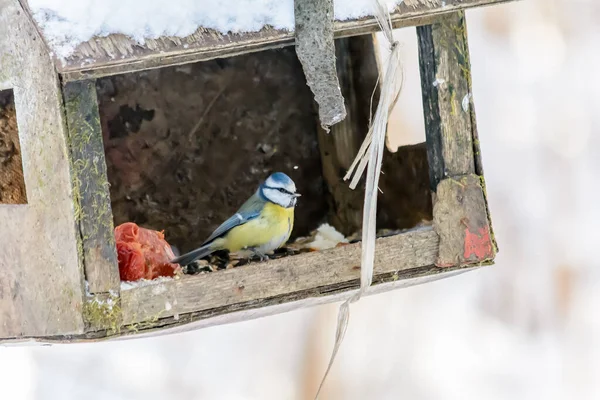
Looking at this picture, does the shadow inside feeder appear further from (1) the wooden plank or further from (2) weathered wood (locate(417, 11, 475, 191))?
(1) the wooden plank

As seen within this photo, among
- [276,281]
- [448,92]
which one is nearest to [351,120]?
[448,92]

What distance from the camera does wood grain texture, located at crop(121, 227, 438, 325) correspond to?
2080 millimetres

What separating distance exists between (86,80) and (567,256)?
2.76 meters

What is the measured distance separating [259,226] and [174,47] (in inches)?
30.6

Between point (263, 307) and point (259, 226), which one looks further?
point (259, 226)

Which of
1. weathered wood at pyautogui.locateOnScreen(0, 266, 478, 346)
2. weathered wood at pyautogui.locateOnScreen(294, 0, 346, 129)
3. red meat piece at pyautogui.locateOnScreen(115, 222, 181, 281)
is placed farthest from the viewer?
red meat piece at pyautogui.locateOnScreen(115, 222, 181, 281)

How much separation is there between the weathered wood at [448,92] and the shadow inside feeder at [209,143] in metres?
0.69

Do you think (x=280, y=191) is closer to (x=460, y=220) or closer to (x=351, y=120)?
(x=351, y=120)

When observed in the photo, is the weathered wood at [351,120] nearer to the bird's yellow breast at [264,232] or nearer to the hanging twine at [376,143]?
the bird's yellow breast at [264,232]

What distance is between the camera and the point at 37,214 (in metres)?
2.01

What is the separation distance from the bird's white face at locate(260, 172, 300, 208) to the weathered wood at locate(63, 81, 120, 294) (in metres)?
0.72

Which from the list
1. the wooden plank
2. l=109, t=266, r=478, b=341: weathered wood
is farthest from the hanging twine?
l=109, t=266, r=478, b=341: weathered wood

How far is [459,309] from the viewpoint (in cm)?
406

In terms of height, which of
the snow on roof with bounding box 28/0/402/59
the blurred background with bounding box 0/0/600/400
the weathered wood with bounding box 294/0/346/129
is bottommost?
the blurred background with bounding box 0/0/600/400
